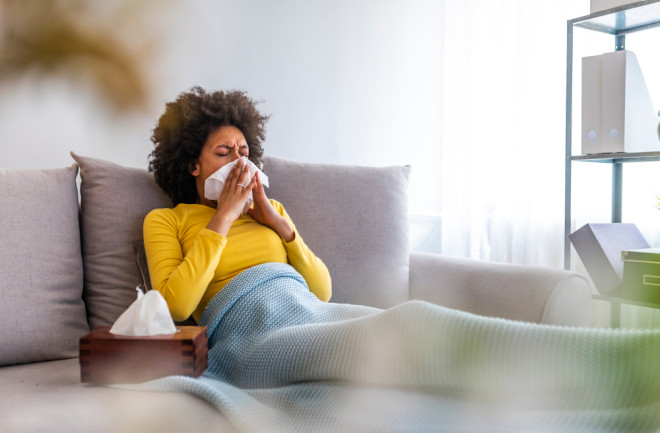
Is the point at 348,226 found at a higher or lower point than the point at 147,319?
higher

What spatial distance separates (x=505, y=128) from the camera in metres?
2.07

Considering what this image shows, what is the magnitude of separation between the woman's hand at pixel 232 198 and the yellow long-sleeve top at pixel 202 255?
0.09 feet

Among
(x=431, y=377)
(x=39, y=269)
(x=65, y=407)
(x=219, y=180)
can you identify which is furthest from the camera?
(x=219, y=180)

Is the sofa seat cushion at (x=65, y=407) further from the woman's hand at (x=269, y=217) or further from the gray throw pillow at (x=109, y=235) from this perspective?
the woman's hand at (x=269, y=217)

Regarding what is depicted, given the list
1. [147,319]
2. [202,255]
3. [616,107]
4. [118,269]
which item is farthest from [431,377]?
[616,107]

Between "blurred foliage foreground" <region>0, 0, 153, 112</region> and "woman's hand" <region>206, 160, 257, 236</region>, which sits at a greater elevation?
"blurred foliage foreground" <region>0, 0, 153, 112</region>

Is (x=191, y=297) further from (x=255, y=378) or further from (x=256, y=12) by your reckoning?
(x=256, y=12)

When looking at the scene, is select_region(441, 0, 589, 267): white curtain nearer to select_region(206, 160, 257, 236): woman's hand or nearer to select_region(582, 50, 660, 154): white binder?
select_region(582, 50, 660, 154): white binder

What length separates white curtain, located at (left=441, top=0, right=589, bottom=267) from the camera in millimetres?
1933

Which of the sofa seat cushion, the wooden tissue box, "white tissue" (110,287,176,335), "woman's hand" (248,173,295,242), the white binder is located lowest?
the sofa seat cushion

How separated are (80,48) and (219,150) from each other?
126cm

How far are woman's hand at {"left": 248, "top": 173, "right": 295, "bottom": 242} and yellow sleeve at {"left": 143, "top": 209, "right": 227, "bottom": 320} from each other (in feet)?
0.54

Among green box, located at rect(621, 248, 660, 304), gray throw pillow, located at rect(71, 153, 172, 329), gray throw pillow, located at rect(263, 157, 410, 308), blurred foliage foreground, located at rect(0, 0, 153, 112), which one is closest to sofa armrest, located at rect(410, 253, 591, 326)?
gray throw pillow, located at rect(263, 157, 410, 308)

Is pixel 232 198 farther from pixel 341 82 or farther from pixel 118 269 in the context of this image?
pixel 341 82
